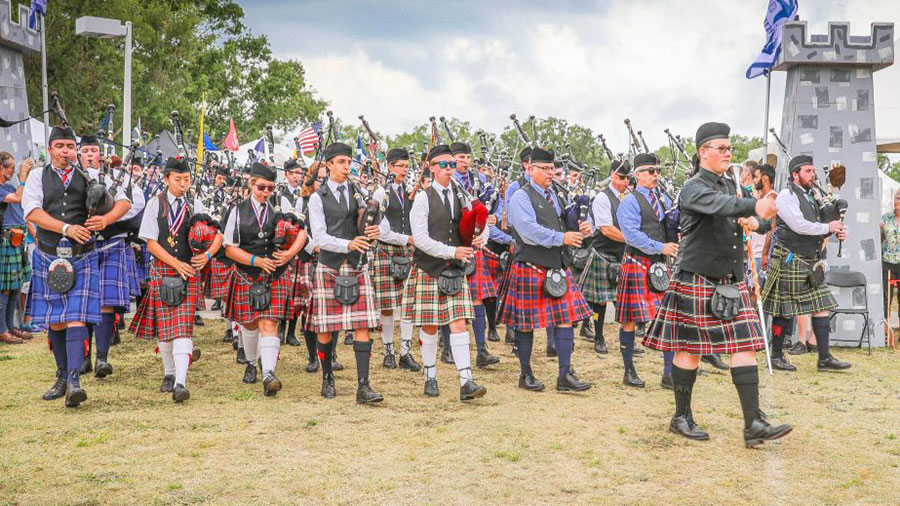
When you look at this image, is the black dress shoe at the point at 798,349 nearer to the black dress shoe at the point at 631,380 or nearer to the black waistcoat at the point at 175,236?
the black dress shoe at the point at 631,380

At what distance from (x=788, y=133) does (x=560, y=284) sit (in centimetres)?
417

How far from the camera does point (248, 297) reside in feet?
18.1

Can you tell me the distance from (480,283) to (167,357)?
2.62 metres

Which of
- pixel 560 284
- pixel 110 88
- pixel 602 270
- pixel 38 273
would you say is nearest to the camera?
pixel 38 273

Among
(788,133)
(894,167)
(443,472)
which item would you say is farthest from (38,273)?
(894,167)

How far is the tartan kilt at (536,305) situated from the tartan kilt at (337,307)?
0.96 m

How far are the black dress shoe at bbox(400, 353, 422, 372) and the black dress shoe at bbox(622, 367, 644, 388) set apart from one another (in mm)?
1581

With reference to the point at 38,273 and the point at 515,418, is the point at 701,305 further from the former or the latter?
the point at 38,273

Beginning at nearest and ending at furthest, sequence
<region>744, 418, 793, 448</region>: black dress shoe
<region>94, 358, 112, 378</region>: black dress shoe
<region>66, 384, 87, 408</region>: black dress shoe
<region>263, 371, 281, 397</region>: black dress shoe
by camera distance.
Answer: <region>744, 418, 793, 448</region>: black dress shoe < <region>66, 384, 87, 408</region>: black dress shoe < <region>263, 371, 281, 397</region>: black dress shoe < <region>94, 358, 112, 378</region>: black dress shoe

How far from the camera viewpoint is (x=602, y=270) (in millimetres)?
6957

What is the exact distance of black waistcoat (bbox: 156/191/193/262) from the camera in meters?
5.19

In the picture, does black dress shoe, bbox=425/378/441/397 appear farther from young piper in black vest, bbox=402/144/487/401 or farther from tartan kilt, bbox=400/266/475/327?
tartan kilt, bbox=400/266/475/327

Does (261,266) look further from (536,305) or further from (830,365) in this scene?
(830,365)

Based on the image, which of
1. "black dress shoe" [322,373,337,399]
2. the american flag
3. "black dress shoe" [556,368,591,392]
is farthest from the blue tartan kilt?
the american flag
